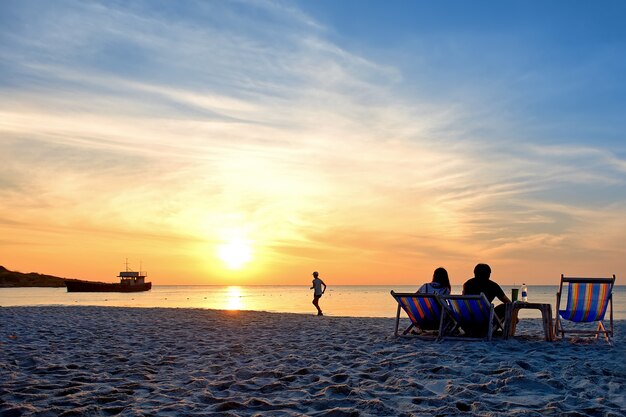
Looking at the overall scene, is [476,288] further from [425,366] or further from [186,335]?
[186,335]

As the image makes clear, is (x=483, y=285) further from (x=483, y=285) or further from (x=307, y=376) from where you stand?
(x=307, y=376)

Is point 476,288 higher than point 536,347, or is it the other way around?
point 476,288

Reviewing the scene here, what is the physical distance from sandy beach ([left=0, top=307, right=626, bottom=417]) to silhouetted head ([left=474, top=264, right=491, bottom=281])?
105 cm

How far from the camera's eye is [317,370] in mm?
5984

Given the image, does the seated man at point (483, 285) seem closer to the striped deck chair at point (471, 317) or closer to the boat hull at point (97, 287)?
the striped deck chair at point (471, 317)

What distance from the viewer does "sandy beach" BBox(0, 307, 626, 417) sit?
440 centimetres

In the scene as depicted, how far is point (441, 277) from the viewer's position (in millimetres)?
8891

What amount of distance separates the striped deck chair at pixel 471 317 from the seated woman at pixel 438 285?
1.14ft

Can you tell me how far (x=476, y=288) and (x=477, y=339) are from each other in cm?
81

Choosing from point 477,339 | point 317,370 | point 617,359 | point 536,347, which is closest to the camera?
point 317,370

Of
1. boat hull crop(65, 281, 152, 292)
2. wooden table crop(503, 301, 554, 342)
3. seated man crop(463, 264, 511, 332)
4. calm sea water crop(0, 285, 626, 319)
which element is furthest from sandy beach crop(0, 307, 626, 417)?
boat hull crop(65, 281, 152, 292)

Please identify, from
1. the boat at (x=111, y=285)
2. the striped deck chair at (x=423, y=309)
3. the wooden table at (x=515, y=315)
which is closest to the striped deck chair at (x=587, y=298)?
the wooden table at (x=515, y=315)

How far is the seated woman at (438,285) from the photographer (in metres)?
8.79

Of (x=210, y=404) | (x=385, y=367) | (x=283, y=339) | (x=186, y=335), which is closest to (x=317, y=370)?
(x=385, y=367)
